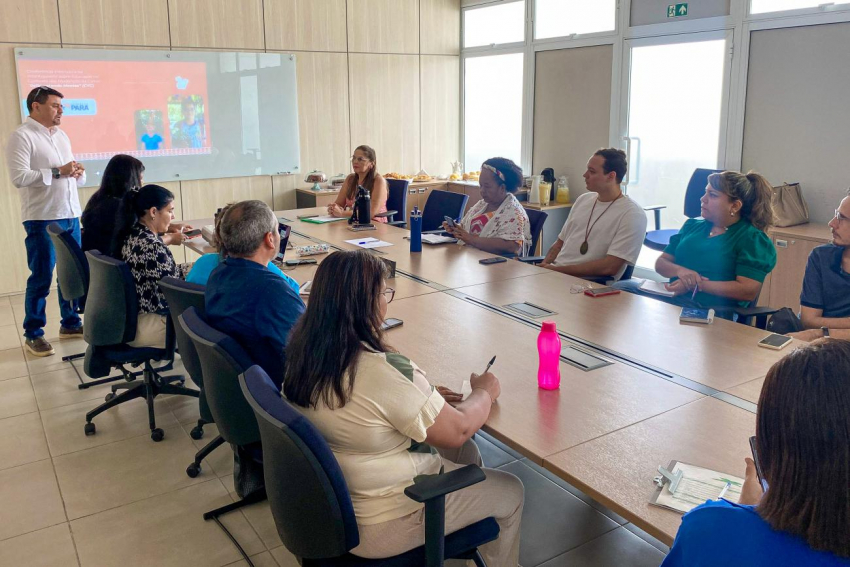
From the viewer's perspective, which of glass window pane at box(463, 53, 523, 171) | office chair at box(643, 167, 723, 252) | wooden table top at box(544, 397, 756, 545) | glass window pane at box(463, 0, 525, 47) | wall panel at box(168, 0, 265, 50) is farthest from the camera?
glass window pane at box(463, 53, 523, 171)

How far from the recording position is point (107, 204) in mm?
4078

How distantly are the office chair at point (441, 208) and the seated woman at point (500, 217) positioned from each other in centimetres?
80

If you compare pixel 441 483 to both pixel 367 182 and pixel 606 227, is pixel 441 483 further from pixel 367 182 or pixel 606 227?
pixel 367 182

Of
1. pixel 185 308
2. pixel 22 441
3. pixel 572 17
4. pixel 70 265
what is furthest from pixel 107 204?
pixel 572 17

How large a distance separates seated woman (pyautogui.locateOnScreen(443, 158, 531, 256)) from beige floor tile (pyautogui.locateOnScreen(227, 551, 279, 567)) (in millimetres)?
2438

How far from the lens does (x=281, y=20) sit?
278 inches

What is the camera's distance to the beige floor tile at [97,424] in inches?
140

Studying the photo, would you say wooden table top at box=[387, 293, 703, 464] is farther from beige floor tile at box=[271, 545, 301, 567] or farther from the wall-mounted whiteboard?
the wall-mounted whiteboard

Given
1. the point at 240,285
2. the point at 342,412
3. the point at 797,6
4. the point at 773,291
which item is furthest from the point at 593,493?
→ the point at 797,6

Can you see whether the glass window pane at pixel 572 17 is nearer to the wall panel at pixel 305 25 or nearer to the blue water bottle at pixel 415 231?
the wall panel at pixel 305 25

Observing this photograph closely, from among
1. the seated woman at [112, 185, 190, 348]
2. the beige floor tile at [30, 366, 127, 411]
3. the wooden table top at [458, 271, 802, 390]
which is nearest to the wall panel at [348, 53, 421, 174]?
the beige floor tile at [30, 366, 127, 411]

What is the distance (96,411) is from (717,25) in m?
5.07

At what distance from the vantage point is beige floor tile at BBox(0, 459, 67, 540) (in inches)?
113

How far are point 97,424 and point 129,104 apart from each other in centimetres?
377
